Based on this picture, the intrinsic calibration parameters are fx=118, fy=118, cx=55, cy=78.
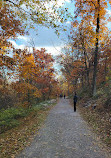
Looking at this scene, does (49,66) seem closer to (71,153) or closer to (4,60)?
(4,60)

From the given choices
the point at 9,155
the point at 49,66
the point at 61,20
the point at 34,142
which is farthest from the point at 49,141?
the point at 49,66

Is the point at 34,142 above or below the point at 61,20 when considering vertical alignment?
below

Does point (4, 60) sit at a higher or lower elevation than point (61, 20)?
lower

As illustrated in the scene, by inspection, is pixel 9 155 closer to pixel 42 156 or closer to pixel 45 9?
pixel 42 156

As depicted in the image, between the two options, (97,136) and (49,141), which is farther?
(97,136)

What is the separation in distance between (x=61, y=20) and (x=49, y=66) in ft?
61.8

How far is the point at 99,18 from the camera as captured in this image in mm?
13914

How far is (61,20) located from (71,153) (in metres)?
6.73

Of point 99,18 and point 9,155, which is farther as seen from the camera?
point 99,18

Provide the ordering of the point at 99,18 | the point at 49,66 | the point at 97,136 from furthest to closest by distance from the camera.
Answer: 1. the point at 49,66
2. the point at 99,18
3. the point at 97,136

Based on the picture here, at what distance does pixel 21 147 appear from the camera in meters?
5.21

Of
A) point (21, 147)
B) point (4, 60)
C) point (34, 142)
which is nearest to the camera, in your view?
point (21, 147)

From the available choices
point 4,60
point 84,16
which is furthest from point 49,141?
point 84,16

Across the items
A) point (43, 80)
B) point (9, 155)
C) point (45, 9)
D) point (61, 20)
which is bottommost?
point (9, 155)
